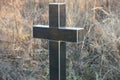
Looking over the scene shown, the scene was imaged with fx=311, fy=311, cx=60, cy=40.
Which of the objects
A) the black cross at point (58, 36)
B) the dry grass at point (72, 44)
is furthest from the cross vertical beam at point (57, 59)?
the dry grass at point (72, 44)

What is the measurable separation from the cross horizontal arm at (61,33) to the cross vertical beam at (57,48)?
0.02 m

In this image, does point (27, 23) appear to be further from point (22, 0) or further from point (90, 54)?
Result: point (90, 54)

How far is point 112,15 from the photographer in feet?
5.58

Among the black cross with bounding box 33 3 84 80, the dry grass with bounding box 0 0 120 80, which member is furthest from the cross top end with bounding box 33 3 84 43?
the dry grass with bounding box 0 0 120 80

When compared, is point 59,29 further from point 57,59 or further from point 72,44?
point 72,44

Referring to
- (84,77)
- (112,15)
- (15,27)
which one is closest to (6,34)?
(15,27)

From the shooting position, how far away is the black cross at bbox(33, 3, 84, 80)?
4.47 feet

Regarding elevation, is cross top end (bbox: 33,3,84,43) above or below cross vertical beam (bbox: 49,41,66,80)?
above

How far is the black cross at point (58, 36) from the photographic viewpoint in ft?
4.47

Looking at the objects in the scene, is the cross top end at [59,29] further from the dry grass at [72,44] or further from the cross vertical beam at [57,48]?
the dry grass at [72,44]

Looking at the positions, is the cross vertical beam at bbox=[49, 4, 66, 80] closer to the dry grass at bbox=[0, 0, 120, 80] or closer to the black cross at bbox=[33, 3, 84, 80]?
the black cross at bbox=[33, 3, 84, 80]

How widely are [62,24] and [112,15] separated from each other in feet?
1.34

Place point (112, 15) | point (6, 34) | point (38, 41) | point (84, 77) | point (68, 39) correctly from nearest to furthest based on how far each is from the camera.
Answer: point (68, 39) → point (112, 15) → point (84, 77) → point (38, 41) → point (6, 34)

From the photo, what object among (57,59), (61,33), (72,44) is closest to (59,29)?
(61,33)
